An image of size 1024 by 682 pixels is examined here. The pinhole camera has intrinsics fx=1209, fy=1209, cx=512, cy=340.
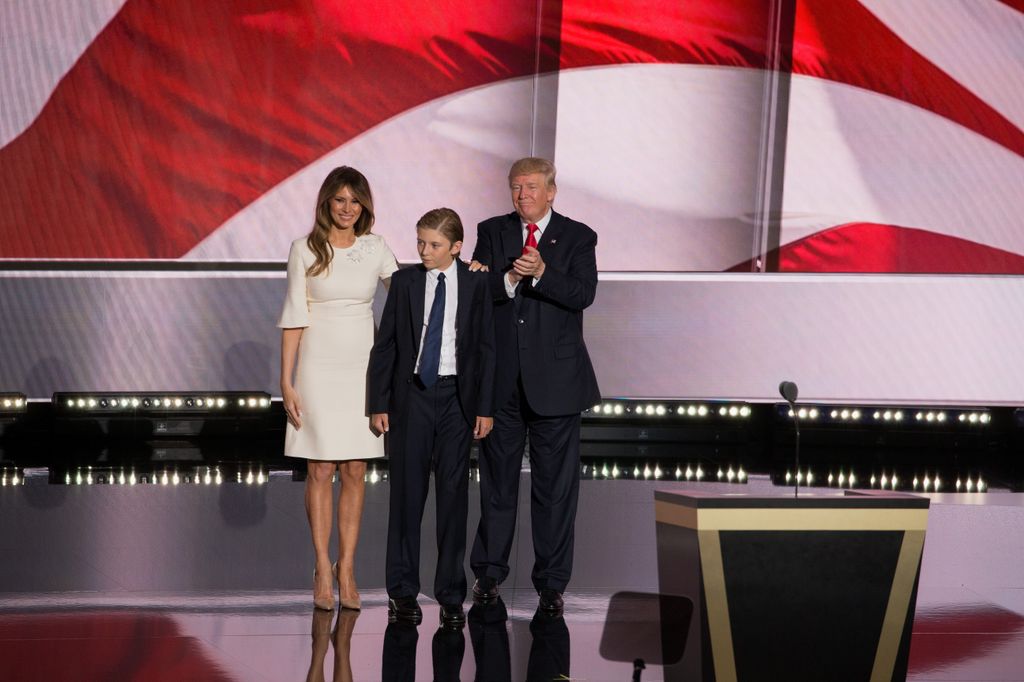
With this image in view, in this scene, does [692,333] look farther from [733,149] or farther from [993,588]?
[993,588]

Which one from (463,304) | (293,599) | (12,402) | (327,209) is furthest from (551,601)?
(12,402)

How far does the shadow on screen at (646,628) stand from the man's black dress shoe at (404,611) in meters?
0.53

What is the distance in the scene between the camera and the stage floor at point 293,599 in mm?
2998

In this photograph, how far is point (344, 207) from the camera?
3.58 metres

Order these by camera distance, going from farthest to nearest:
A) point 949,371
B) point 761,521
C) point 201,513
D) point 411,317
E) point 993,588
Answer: point 949,371 < point 201,513 < point 993,588 < point 411,317 < point 761,521

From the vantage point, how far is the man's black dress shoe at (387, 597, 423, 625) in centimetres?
342

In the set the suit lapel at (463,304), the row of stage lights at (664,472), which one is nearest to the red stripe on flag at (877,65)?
the row of stage lights at (664,472)

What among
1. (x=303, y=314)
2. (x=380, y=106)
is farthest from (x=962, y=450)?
(x=303, y=314)

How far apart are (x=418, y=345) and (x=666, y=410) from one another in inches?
159

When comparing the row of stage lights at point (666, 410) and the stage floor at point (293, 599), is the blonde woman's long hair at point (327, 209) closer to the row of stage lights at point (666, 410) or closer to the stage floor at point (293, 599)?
the stage floor at point (293, 599)

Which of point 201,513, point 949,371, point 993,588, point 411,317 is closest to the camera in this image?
point 411,317

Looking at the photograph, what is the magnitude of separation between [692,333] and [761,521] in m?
4.84

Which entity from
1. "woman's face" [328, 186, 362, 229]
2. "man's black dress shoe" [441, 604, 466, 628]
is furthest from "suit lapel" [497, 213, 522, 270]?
"man's black dress shoe" [441, 604, 466, 628]

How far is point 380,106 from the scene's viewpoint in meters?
7.38
